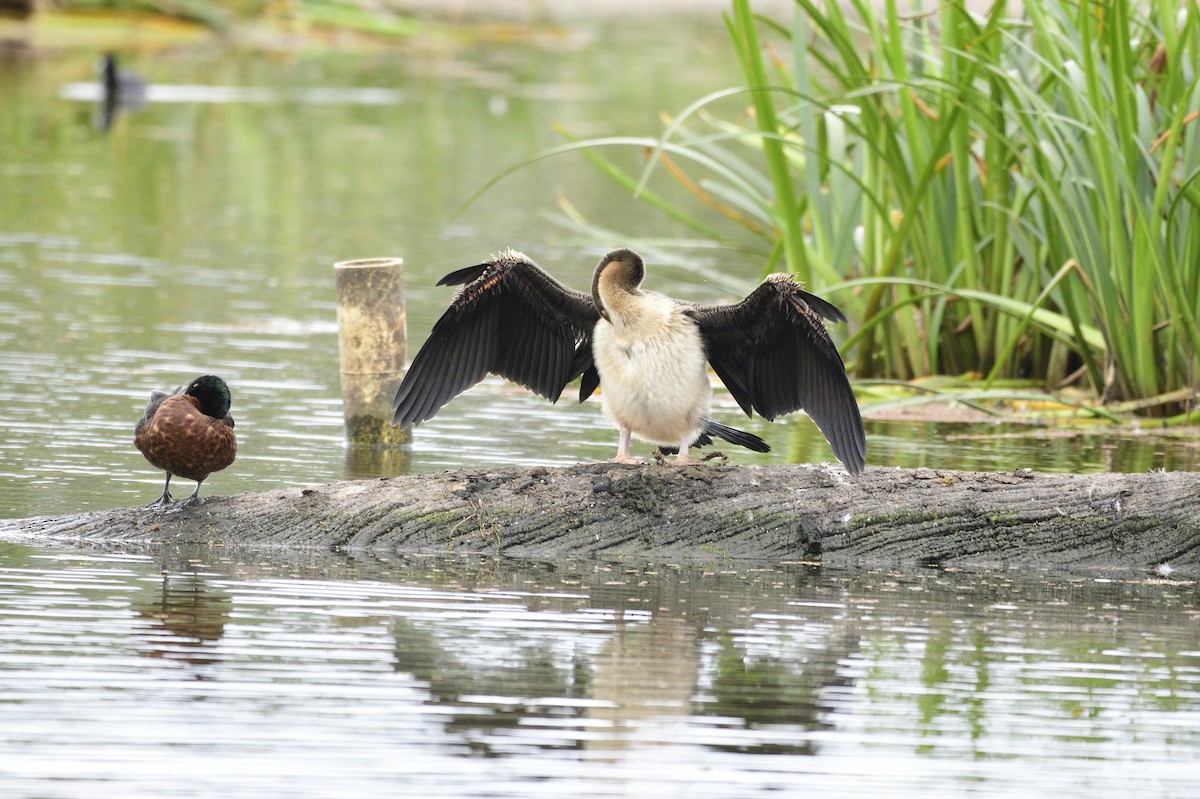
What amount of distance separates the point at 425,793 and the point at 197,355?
21.3 feet

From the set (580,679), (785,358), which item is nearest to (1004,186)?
(785,358)

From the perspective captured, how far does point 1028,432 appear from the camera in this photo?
860 cm

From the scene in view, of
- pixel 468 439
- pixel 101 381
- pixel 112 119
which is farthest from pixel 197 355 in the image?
pixel 112 119

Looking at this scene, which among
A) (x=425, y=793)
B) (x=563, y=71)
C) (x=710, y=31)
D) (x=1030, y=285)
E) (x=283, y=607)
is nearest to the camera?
(x=425, y=793)

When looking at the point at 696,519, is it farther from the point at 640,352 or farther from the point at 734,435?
the point at 640,352

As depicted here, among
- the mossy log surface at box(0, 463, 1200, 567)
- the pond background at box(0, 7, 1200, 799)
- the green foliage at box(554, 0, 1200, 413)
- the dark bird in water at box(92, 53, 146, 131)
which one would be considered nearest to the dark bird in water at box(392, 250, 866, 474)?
the mossy log surface at box(0, 463, 1200, 567)

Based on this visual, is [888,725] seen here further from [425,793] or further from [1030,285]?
[1030,285]

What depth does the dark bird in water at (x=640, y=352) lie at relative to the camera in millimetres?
5941

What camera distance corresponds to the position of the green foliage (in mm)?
7688

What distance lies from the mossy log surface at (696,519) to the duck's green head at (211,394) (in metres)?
0.29

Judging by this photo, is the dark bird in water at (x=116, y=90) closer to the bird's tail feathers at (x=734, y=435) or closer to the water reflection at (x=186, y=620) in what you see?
the bird's tail feathers at (x=734, y=435)

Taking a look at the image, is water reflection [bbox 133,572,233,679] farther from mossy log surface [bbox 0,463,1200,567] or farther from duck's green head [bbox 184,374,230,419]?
duck's green head [bbox 184,374,230,419]

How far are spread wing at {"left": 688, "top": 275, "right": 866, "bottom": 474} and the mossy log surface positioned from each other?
0.17m

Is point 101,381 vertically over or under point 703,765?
over
